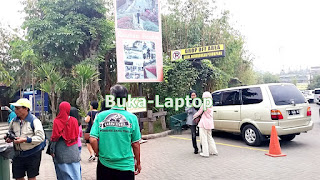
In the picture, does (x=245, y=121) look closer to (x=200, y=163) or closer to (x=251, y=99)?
(x=251, y=99)

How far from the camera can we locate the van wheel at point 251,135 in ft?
23.2

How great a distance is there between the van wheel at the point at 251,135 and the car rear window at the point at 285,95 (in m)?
0.97

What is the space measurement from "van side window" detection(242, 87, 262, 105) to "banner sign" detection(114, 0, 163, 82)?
3.39 meters

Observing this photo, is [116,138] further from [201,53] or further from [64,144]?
[201,53]

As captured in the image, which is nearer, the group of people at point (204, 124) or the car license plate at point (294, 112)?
the group of people at point (204, 124)

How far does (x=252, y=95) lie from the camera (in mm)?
7367

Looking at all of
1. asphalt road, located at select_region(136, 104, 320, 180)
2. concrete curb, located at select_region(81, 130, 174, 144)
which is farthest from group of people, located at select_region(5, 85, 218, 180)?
concrete curb, located at select_region(81, 130, 174, 144)

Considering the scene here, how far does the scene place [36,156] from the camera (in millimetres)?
3797

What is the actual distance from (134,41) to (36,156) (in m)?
6.02

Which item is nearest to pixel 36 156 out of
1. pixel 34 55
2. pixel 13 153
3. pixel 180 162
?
pixel 13 153

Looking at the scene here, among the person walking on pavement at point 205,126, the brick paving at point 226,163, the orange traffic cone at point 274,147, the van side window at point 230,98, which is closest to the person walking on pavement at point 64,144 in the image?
the brick paving at point 226,163

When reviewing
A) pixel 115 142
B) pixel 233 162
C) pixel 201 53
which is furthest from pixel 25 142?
pixel 201 53

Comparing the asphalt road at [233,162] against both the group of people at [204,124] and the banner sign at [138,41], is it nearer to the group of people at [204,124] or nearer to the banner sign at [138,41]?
the group of people at [204,124]

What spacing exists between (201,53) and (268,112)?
4.68 m
